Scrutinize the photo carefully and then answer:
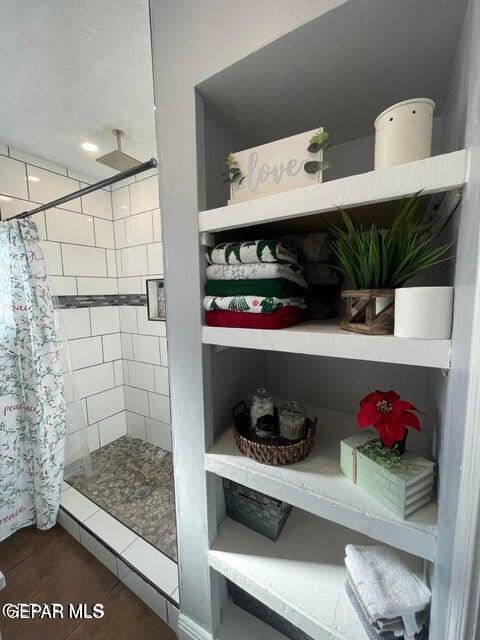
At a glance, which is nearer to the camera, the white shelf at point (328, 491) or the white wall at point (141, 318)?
the white shelf at point (328, 491)

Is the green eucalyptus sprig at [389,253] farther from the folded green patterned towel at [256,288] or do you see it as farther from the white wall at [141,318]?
the white wall at [141,318]

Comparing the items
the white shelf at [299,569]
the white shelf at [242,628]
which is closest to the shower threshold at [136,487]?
the white shelf at [242,628]

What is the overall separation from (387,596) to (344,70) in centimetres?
109

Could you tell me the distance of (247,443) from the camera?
671 millimetres

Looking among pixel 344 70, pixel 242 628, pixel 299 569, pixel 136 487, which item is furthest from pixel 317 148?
pixel 136 487

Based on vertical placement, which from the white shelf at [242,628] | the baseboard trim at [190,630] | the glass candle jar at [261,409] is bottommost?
the baseboard trim at [190,630]

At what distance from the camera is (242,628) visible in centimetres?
83

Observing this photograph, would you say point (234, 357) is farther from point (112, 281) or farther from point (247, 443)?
point (112, 281)

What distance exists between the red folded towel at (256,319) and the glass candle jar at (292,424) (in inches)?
9.5

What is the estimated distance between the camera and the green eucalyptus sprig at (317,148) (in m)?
0.50

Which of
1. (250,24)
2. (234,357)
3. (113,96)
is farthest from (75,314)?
(250,24)

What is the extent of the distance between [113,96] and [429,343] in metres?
1.35

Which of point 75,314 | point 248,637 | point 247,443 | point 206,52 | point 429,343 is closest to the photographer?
point 429,343

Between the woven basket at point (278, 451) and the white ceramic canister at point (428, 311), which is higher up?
the white ceramic canister at point (428, 311)
